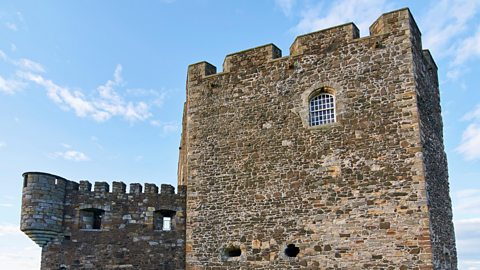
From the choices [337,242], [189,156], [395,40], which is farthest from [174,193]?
[395,40]

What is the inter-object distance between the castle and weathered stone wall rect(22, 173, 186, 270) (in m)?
0.04

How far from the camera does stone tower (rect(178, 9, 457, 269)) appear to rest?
41.3ft

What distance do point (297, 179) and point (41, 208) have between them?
8.85 metres

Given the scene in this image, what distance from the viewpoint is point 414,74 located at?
13.1 metres

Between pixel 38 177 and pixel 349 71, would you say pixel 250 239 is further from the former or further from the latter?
pixel 38 177

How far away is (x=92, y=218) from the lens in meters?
17.3

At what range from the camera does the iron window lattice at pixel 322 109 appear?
553 inches

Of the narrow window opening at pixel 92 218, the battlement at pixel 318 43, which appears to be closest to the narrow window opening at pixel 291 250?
the battlement at pixel 318 43

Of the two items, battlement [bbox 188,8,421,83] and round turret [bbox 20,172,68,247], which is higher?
battlement [bbox 188,8,421,83]

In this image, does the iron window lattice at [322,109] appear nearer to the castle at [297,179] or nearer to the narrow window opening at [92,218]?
the castle at [297,179]

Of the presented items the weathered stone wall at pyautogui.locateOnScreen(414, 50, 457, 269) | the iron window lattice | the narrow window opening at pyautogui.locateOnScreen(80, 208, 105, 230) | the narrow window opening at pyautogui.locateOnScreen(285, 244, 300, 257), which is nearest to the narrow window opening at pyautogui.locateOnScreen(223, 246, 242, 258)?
the narrow window opening at pyautogui.locateOnScreen(285, 244, 300, 257)

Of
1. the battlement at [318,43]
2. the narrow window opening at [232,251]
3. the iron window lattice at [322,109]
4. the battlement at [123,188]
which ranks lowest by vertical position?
the narrow window opening at [232,251]

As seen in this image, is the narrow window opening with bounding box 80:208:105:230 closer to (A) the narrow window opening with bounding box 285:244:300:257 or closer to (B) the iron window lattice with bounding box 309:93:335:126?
(A) the narrow window opening with bounding box 285:244:300:257

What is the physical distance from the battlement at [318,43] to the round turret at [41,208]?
20.2 feet
